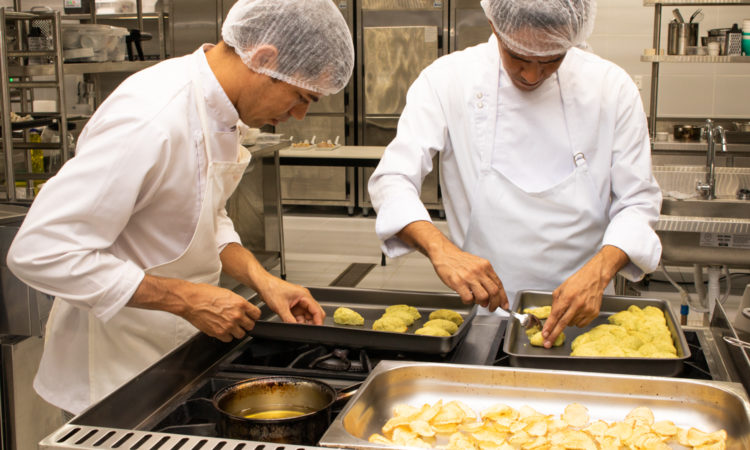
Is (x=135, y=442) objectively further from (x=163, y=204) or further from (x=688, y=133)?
(x=688, y=133)

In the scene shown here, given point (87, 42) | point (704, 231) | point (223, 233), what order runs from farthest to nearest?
point (87, 42)
point (704, 231)
point (223, 233)

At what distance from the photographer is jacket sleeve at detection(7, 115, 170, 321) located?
51.7 inches

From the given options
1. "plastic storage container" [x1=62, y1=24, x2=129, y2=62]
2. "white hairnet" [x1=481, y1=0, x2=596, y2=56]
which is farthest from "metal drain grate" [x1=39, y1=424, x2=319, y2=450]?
"plastic storage container" [x1=62, y1=24, x2=129, y2=62]

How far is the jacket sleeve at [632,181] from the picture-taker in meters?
1.78

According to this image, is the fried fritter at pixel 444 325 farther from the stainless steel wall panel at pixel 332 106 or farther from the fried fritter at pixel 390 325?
the stainless steel wall panel at pixel 332 106

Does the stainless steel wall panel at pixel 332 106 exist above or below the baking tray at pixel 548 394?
above

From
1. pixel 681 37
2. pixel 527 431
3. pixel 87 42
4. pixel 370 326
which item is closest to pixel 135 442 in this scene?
pixel 527 431

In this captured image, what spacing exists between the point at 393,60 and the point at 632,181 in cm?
560

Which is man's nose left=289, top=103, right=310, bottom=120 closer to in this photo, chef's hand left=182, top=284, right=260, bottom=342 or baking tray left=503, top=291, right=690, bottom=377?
chef's hand left=182, top=284, right=260, bottom=342

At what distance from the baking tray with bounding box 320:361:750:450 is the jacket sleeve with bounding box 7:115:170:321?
1.69 ft

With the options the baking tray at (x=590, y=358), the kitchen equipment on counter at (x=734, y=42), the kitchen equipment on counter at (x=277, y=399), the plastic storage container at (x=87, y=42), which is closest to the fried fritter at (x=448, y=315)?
the baking tray at (x=590, y=358)

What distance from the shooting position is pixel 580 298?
152 cm

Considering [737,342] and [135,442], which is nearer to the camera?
[135,442]

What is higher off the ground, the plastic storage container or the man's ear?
the plastic storage container
